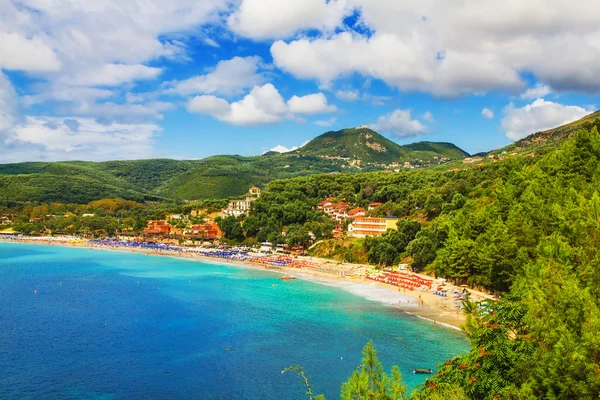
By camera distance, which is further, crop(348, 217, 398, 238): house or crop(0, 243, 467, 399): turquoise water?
crop(348, 217, 398, 238): house

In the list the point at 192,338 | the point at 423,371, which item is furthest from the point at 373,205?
the point at 423,371

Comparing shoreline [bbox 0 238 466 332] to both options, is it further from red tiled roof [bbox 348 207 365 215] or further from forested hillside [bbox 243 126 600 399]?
red tiled roof [bbox 348 207 365 215]

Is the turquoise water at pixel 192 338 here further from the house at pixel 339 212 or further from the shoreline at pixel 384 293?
the house at pixel 339 212

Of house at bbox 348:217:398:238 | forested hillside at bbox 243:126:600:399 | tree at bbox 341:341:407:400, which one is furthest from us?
house at bbox 348:217:398:238

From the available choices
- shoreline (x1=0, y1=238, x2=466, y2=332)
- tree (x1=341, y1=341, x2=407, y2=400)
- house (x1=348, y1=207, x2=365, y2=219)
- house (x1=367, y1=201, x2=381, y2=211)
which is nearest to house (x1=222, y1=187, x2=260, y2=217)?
shoreline (x1=0, y1=238, x2=466, y2=332)

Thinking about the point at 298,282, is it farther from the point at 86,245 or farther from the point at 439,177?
the point at 86,245

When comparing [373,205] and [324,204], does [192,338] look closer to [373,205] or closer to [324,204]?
[373,205]

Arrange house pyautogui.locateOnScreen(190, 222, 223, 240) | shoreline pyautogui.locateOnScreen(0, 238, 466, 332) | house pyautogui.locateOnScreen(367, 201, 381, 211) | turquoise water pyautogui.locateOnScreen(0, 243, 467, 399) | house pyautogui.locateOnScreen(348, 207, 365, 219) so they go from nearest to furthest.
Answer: turquoise water pyautogui.locateOnScreen(0, 243, 467, 399) → shoreline pyautogui.locateOnScreen(0, 238, 466, 332) → house pyautogui.locateOnScreen(348, 207, 365, 219) → house pyautogui.locateOnScreen(367, 201, 381, 211) → house pyautogui.locateOnScreen(190, 222, 223, 240)
